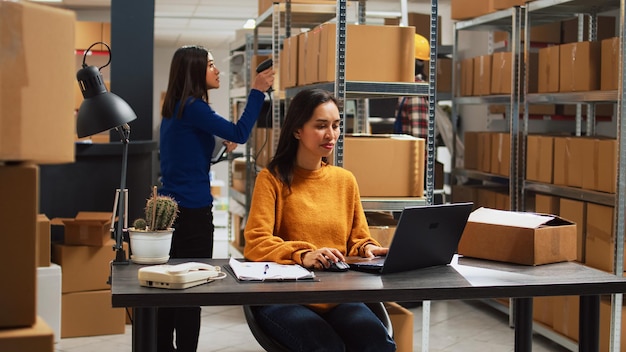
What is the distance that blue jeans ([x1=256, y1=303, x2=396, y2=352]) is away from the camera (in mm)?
2596

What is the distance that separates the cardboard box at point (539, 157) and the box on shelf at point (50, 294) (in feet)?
9.33

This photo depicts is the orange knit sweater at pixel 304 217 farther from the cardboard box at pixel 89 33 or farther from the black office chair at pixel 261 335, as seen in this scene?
the cardboard box at pixel 89 33

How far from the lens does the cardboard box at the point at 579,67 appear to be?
4439 millimetres

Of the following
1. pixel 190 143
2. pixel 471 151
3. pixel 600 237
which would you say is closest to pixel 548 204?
pixel 600 237

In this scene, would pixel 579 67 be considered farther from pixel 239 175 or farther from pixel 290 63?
pixel 239 175

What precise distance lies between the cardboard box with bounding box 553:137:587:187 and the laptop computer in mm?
1977

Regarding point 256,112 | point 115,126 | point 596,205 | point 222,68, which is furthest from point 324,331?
point 222,68

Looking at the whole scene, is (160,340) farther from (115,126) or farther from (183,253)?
(115,126)

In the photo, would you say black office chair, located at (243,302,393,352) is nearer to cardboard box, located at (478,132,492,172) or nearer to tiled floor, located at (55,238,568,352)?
tiled floor, located at (55,238,568,352)

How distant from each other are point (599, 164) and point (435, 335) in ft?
4.59

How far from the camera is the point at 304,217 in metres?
2.94

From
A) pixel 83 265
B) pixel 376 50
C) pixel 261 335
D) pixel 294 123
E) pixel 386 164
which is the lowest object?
pixel 83 265

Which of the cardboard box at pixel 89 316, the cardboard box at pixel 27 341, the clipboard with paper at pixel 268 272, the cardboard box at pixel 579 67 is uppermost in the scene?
the cardboard box at pixel 579 67

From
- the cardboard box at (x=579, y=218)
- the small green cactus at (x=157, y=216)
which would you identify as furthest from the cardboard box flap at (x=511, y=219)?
the cardboard box at (x=579, y=218)
